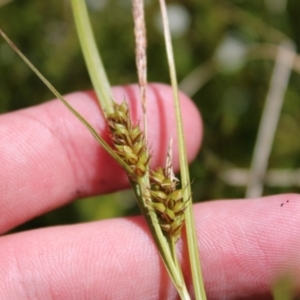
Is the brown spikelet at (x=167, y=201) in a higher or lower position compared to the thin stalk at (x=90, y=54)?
lower

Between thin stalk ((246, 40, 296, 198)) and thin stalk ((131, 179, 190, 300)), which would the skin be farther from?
thin stalk ((246, 40, 296, 198))

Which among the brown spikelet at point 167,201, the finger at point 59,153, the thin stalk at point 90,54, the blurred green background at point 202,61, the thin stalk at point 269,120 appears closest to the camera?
the brown spikelet at point 167,201

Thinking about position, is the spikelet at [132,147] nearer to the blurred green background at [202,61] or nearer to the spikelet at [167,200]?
the spikelet at [167,200]

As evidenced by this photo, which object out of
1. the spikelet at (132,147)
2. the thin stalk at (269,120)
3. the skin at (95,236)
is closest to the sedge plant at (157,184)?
the spikelet at (132,147)

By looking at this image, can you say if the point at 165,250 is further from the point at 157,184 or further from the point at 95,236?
the point at 95,236

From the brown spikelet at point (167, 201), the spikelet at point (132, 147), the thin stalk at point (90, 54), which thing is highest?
the thin stalk at point (90, 54)

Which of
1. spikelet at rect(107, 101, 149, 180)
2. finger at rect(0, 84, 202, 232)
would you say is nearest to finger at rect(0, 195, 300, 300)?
finger at rect(0, 84, 202, 232)

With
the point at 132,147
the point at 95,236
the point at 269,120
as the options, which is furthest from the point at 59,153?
the point at 269,120
